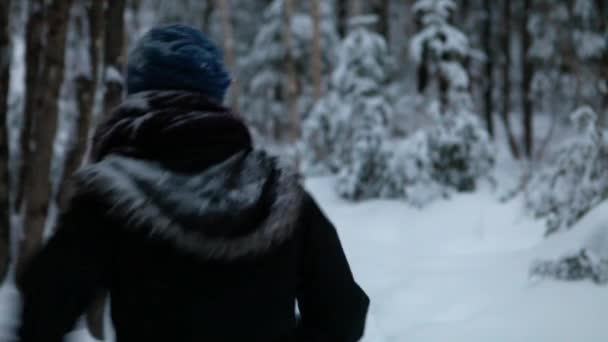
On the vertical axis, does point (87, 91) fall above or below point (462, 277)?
above

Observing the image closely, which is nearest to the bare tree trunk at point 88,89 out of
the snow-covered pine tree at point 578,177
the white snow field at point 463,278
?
the white snow field at point 463,278

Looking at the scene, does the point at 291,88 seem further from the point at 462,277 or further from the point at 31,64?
the point at 31,64

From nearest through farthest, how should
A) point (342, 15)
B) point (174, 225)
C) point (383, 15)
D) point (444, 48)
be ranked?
point (174, 225)
point (444, 48)
point (383, 15)
point (342, 15)

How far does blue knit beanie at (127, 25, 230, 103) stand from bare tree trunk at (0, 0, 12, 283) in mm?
3308

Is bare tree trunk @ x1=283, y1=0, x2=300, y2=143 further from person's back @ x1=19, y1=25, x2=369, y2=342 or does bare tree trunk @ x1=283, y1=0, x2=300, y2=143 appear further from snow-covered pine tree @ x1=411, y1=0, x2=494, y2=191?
person's back @ x1=19, y1=25, x2=369, y2=342

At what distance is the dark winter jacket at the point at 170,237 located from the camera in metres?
1.47

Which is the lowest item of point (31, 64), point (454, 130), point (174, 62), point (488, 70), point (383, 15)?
point (488, 70)

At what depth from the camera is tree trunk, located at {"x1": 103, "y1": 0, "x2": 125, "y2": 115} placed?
5.36 m

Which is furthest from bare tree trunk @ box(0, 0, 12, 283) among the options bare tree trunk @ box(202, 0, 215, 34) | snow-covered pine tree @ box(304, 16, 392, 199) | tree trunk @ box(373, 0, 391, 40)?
bare tree trunk @ box(202, 0, 215, 34)

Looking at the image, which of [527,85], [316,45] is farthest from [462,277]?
[527,85]

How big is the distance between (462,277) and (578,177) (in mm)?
2299

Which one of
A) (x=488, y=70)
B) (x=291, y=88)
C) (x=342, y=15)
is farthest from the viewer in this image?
(x=342, y=15)

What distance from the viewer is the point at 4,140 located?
4.55 metres

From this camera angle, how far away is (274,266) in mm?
1602
